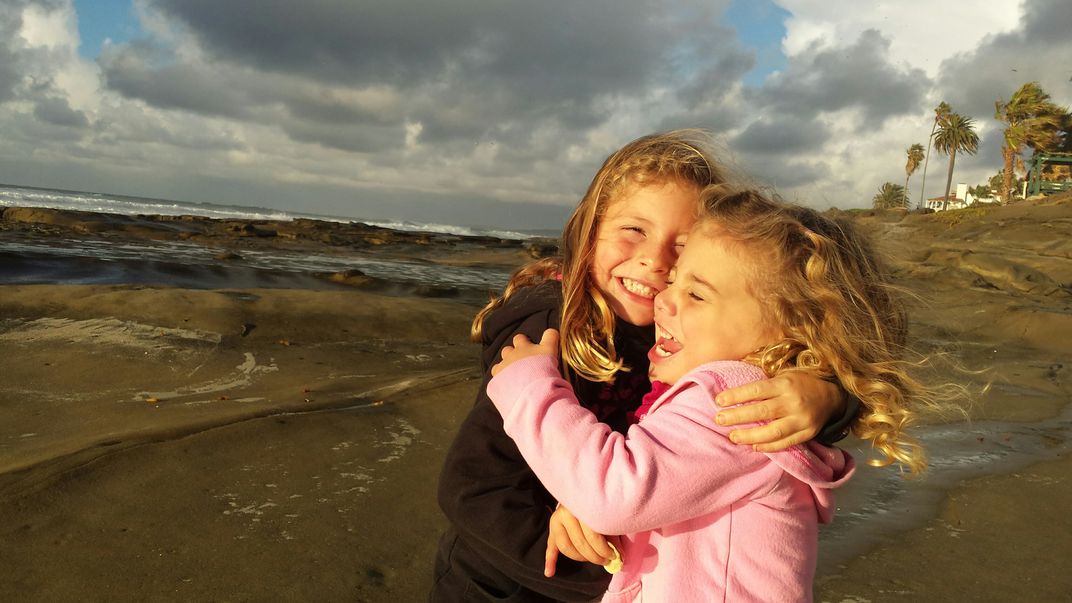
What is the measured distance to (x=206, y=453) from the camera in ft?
11.8

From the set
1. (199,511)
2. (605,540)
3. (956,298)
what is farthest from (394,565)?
(956,298)

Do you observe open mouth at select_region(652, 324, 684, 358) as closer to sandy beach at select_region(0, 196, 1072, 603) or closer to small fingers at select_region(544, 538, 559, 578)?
small fingers at select_region(544, 538, 559, 578)

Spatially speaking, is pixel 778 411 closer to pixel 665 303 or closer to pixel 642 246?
pixel 665 303

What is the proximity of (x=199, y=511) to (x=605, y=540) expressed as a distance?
219cm

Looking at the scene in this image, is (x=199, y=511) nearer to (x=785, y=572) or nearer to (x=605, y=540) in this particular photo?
(x=605, y=540)

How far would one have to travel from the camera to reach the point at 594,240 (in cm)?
215

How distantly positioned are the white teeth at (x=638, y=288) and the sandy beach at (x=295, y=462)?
2.12 feet

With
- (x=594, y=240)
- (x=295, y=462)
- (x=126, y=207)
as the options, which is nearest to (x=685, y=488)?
(x=594, y=240)

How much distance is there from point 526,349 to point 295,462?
2.29 metres

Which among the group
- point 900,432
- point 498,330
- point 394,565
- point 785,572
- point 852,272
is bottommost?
point 394,565

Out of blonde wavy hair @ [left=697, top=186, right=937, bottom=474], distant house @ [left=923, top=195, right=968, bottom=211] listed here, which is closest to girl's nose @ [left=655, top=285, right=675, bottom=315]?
blonde wavy hair @ [left=697, top=186, right=937, bottom=474]

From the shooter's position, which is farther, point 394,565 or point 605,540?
point 394,565

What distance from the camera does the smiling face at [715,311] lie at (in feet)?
5.43

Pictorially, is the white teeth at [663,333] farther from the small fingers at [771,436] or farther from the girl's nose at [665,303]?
the small fingers at [771,436]
